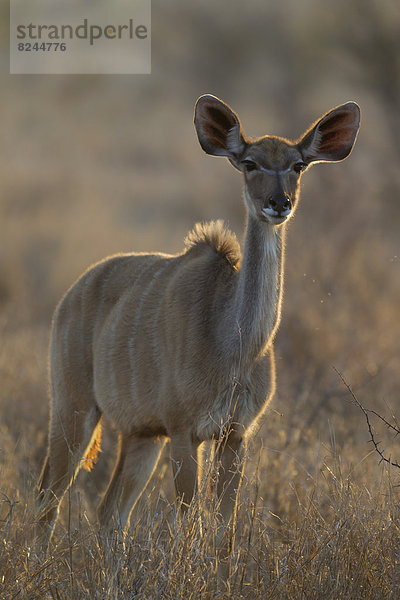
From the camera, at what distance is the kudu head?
4555 millimetres

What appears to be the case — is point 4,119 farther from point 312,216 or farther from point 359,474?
Answer: point 359,474

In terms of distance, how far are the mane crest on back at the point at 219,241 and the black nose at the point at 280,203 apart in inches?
21.6

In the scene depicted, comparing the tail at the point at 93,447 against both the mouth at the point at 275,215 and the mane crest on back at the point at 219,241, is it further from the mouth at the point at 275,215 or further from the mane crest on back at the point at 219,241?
the mouth at the point at 275,215

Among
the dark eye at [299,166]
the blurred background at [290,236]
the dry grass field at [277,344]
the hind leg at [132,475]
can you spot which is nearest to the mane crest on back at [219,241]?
the dark eye at [299,166]

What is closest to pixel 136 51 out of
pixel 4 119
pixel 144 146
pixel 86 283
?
pixel 4 119

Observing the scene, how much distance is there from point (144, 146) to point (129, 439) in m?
24.2

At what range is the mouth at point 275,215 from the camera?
4441 millimetres

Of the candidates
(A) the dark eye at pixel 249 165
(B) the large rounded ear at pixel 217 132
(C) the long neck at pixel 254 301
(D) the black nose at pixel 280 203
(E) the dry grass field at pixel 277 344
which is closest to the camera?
(E) the dry grass field at pixel 277 344

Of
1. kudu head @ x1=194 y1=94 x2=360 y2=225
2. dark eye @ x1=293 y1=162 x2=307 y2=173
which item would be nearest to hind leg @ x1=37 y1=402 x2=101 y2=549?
kudu head @ x1=194 y1=94 x2=360 y2=225

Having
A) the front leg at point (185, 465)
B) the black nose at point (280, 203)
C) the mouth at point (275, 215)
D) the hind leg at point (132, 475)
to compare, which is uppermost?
the black nose at point (280, 203)

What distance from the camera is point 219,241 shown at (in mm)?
4992

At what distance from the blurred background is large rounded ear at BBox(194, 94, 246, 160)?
4.53 feet

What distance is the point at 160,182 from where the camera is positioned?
21984mm

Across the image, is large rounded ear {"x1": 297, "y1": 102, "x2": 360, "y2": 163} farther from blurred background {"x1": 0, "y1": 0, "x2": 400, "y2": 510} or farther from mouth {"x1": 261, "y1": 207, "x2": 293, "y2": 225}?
blurred background {"x1": 0, "y1": 0, "x2": 400, "y2": 510}
